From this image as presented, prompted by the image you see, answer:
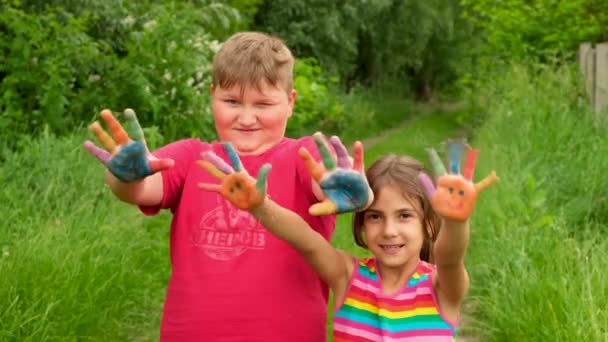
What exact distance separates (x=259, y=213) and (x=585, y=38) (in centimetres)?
977

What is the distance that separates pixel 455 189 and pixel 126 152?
784 mm

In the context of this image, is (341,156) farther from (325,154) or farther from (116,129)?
(116,129)

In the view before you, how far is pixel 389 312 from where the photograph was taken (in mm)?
2559

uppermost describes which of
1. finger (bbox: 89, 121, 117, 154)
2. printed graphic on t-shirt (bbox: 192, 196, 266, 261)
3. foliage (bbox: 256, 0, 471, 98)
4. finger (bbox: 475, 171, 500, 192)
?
foliage (bbox: 256, 0, 471, 98)

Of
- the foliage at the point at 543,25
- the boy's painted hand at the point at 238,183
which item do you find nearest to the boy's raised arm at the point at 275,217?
the boy's painted hand at the point at 238,183

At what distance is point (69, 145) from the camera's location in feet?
21.1

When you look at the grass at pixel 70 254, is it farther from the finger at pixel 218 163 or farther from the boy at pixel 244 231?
the finger at pixel 218 163

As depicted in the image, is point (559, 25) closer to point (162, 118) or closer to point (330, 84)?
point (162, 118)

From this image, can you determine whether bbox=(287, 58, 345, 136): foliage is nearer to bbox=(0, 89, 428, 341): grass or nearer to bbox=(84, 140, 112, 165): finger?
bbox=(0, 89, 428, 341): grass

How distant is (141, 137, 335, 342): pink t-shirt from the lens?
2551 millimetres

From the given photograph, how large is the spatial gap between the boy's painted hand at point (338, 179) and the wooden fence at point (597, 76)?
6.42 metres

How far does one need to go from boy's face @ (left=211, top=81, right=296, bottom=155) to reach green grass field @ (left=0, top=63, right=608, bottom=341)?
161 cm

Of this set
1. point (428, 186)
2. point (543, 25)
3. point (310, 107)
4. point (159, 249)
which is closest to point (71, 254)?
point (159, 249)

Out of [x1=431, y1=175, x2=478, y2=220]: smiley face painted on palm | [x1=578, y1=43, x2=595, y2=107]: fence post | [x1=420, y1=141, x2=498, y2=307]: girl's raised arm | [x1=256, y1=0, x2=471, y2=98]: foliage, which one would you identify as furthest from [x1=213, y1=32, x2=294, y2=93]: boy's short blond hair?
[x1=256, y1=0, x2=471, y2=98]: foliage
